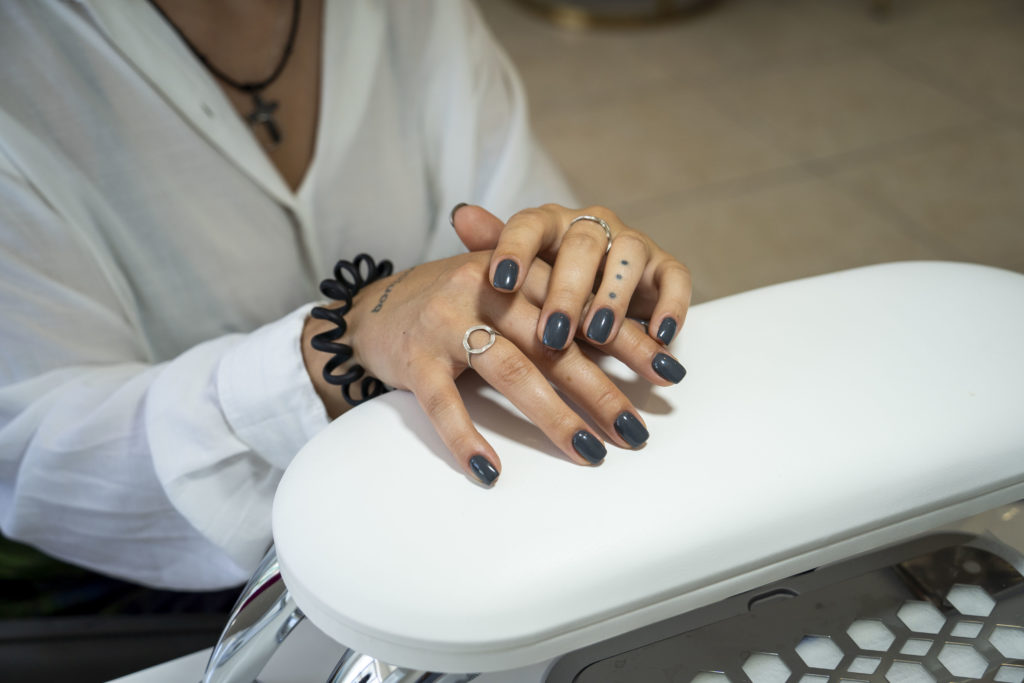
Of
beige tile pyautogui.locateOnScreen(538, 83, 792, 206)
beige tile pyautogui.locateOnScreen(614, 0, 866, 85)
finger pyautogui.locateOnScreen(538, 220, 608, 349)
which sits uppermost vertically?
finger pyautogui.locateOnScreen(538, 220, 608, 349)

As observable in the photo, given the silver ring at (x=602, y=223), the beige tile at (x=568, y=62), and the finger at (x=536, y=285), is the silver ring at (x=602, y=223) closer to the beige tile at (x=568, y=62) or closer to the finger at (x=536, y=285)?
the finger at (x=536, y=285)

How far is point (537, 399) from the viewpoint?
42 centimetres

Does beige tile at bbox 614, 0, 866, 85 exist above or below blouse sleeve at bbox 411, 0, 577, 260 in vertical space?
below

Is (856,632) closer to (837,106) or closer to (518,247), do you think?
(518,247)

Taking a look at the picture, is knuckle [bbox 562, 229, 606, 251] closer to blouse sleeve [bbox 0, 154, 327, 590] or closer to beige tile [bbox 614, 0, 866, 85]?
blouse sleeve [bbox 0, 154, 327, 590]

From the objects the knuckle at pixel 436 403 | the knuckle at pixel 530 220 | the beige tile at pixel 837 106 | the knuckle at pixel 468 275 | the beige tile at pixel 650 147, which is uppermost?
the knuckle at pixel 530 220

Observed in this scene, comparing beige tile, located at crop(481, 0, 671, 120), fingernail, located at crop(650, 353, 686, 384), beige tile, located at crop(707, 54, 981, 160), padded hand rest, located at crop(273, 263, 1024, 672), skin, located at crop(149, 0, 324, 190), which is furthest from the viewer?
beige tile, located at crop(481, 0, 671, 120)

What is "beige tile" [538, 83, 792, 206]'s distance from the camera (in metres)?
1.96

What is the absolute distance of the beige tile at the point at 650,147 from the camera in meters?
1.96

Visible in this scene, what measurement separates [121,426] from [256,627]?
0.27 metres

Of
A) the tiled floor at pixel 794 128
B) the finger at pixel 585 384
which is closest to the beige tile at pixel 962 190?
the tiled floor at pixel 794 128

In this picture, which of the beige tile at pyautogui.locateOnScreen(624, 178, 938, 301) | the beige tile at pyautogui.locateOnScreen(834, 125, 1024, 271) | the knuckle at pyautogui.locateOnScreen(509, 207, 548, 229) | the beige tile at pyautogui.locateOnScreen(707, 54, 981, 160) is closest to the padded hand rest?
the knuckle at pyautogui.locateOnScreen(509, 207, 548, 229)

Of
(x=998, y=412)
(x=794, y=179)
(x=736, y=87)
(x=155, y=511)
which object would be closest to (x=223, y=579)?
(x=155, y=511)

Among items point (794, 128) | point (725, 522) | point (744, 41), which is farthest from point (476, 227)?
point (744, 41)
